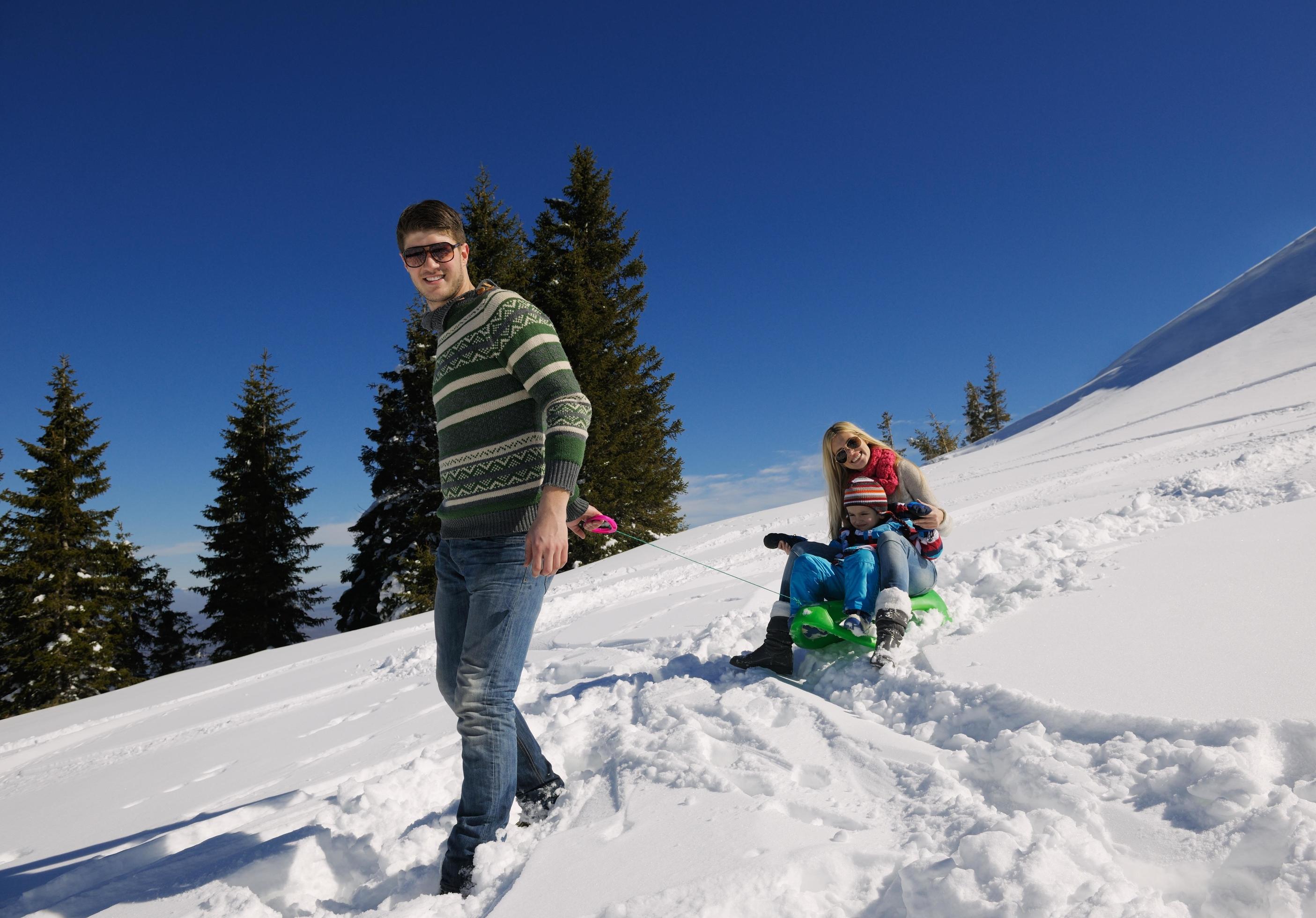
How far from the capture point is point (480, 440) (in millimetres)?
1995

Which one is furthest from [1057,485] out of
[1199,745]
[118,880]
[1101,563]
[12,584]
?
[12,584]

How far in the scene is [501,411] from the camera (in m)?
1.97

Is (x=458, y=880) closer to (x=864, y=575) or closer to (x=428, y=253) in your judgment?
(x=428, y=253)

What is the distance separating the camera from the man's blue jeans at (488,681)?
1.92m

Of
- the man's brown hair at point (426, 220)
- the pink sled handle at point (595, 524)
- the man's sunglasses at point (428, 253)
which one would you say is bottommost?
the pink sled handle at point (595, 524)

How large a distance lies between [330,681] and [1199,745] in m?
6.17

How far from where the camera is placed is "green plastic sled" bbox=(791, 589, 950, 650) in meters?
3.29

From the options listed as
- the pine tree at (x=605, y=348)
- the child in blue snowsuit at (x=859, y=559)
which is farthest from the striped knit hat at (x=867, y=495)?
the pine tree at (x=605, y=348)

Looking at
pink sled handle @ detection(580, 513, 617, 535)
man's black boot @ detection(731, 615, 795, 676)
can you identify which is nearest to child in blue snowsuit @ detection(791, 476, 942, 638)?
man's black boot @ detection(731, 615, 795, 676)

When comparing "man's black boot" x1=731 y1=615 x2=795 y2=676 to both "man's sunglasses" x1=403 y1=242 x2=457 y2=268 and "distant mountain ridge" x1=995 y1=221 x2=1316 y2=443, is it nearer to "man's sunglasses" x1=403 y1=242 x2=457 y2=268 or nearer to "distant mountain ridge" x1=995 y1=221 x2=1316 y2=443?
"man's sunglasses" x1=403 y1=242 x2=457 y2=268

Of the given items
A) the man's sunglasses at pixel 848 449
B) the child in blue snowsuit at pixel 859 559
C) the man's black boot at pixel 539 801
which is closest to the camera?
the man's black boot at pixel 539 801

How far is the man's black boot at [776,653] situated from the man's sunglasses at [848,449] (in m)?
1.17

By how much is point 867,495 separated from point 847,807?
2.29m

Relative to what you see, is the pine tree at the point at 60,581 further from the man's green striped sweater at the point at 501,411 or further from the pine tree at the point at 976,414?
the pine tree at the point at 976,414
